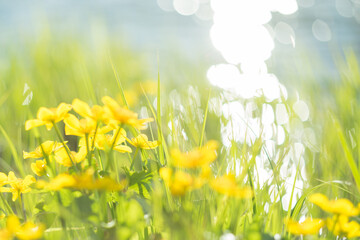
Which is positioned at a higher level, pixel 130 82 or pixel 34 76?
pixel 34 76

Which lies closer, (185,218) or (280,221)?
(185,218)

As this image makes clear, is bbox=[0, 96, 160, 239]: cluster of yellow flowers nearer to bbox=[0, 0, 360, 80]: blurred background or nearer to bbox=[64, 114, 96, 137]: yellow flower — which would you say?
bbox=[64, 114, 96, 137]: yellow flower

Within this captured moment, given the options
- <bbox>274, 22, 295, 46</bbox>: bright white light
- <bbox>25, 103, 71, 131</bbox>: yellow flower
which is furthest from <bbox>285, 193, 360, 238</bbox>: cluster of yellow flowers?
<bbox>274, 22, 295, 46</bbox>: bright white light

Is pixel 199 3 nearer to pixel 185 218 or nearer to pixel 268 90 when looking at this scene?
pixel 268 90

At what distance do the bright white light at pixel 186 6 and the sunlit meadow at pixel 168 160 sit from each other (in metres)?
3.69

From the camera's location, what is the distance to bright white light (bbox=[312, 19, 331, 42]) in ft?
14.2

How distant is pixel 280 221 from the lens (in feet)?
2.62

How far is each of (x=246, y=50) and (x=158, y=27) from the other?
4.93 ft

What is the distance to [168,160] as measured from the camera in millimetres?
781

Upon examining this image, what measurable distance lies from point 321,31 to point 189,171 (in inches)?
163

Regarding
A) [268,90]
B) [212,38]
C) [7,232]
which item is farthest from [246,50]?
[7,232]

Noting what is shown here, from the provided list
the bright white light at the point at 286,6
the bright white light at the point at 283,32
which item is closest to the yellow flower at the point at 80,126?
the bright white light at the point at 283,32

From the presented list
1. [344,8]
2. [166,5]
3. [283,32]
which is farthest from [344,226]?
→ [166,5]

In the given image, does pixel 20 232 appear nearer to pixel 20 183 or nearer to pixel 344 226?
pixel 20 183
